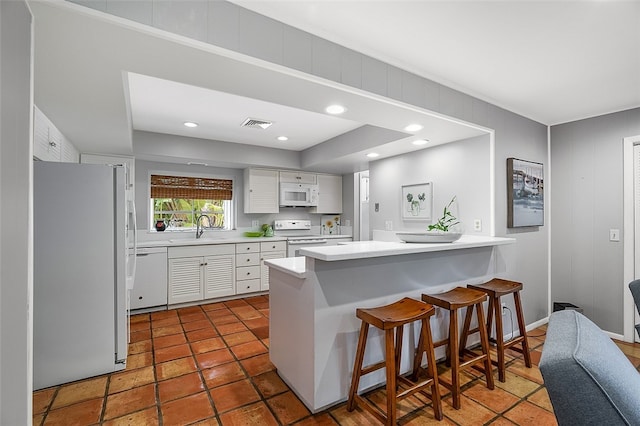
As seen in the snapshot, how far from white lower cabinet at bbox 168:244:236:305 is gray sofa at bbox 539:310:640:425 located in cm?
408

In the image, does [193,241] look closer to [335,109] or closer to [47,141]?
[47,141]

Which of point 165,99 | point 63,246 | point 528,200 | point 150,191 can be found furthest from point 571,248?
point 150,191

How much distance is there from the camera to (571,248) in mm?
3389

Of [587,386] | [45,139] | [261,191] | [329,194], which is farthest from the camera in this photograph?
[329,194]

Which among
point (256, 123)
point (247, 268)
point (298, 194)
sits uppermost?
point (256, 123)

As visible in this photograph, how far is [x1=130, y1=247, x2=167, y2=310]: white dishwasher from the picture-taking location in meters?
3.80

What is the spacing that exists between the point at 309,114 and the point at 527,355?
117 inches

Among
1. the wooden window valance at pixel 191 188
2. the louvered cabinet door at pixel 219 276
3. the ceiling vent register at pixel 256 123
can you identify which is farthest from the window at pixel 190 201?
the ceiling vent register at pixel 256 123

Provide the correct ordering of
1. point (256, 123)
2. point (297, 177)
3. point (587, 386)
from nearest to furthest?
point (587, 386)
point (256, 123)
point (297, 177)

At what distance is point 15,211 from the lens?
3.22ft

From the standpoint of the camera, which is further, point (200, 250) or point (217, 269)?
point (217, 269)

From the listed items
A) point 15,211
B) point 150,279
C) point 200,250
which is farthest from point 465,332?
point 150,279

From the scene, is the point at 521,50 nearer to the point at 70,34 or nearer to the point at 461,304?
the point at 461,304

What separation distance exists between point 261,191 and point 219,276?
4.77 ft
